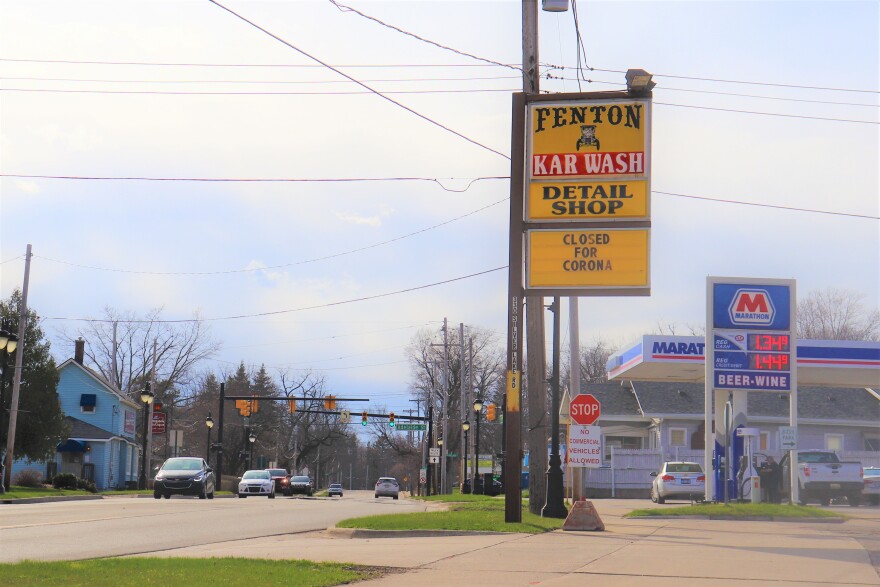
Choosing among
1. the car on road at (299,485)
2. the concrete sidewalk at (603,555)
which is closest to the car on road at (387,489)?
the car on road at (299,485)

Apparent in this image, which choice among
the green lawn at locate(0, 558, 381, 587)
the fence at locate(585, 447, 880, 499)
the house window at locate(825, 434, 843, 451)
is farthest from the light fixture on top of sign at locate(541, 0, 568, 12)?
the house window at locate(825, 434, 843, 451)

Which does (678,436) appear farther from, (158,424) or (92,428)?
(92,428)

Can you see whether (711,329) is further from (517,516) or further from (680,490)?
(517,516)

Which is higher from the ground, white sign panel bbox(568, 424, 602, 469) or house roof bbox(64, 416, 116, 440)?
white sign panel bbox(568, 424, 602, 469)

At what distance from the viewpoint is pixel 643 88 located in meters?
18.3

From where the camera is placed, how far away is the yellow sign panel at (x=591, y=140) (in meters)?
18.3

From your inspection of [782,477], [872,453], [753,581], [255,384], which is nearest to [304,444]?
[255,384]

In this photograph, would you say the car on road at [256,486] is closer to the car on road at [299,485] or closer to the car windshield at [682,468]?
the car windshield at [682,468]

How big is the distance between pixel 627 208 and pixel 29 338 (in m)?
35.9

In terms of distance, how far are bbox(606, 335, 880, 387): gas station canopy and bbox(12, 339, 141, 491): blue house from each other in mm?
36123

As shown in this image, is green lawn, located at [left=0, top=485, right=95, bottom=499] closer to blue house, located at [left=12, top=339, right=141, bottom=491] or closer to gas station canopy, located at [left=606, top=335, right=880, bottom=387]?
blue house, located at [left=12, top=339, right=141, bottom=491]

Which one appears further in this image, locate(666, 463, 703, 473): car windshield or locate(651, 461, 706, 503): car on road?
locate(666, 463, 703, 473): car windshield

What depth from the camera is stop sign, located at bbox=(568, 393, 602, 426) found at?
2289 centimetres

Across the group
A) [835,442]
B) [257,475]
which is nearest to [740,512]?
[257,475]
